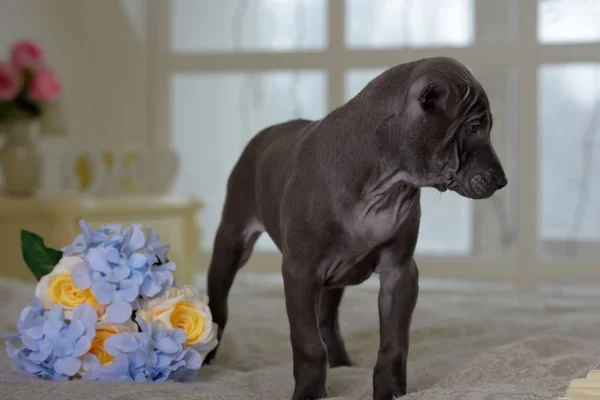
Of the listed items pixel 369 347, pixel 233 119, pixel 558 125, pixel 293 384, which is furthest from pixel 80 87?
pixel 293 384

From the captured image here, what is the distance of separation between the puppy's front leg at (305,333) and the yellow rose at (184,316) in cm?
16

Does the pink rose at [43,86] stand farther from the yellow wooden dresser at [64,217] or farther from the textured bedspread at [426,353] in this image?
the textured bedspread at [426,353]

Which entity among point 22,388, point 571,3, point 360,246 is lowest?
point 22,388

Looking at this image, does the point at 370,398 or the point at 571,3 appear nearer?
the point at 370,398

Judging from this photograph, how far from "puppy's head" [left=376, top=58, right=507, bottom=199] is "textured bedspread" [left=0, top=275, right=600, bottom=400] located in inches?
10.9

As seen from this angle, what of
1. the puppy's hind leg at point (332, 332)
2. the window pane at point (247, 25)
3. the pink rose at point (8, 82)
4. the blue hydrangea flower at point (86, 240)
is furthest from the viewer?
the window pane at point (247, 25)

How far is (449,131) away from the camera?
44.9 inches

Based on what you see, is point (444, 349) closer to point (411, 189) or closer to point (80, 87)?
point (411, 189)

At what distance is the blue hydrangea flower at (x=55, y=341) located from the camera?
127cm

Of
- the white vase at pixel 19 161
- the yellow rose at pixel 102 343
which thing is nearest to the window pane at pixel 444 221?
the white vase at pixel 19 161

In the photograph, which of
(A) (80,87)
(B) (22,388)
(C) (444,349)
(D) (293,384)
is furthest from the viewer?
(A) (80,87)

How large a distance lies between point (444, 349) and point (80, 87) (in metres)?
3.28

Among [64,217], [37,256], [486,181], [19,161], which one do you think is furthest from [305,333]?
[19,161]

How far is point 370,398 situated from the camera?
4.24 ft
